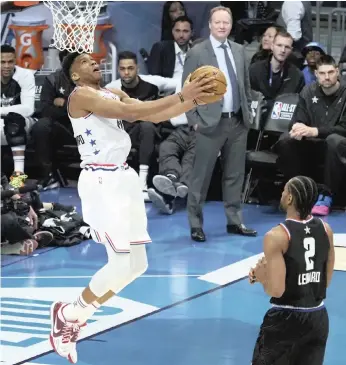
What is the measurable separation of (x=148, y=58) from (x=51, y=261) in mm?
4655

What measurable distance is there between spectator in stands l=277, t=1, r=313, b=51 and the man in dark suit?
11.5 feet

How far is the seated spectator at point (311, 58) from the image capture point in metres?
11.6

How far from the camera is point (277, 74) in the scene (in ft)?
37.2

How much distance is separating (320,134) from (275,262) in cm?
568

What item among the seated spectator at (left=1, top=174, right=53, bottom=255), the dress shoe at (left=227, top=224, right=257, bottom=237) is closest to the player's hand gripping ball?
the seated spectator at (left=1, top=174, right=53, bottom=255)

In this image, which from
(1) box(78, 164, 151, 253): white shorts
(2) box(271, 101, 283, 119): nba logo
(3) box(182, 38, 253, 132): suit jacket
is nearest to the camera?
(1) box(78, 164, 151, 253): white shorts

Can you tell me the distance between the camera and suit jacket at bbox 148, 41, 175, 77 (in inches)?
483

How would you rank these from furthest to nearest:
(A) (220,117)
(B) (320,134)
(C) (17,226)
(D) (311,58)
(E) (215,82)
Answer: (D) (311,58) < (B) (320,134) < (A) (220,117) < (C) (17,226) < (E) (215,82)

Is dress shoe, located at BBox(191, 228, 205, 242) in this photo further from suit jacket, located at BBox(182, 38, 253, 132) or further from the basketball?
the basketball

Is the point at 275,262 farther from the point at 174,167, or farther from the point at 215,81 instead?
the point at 174,167

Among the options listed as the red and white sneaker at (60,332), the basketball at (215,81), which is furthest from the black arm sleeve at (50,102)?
the basketball at (215,81)

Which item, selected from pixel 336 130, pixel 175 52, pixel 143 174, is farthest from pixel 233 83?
pixel 175 52

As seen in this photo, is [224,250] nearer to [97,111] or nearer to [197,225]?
[197,225]

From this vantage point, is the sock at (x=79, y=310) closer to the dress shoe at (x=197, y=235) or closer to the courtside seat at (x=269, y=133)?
the dress shoe at (x=197, y=235)
